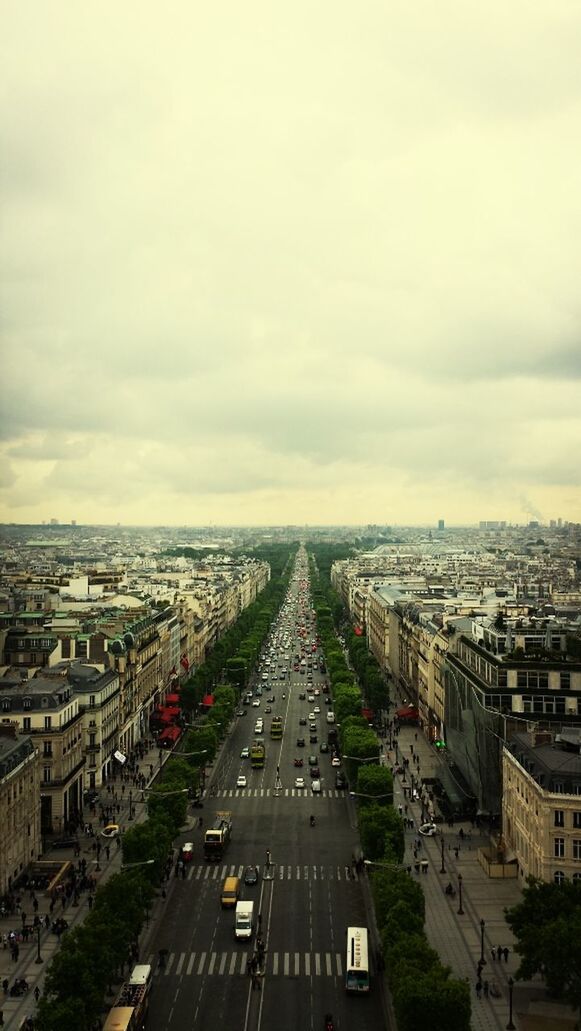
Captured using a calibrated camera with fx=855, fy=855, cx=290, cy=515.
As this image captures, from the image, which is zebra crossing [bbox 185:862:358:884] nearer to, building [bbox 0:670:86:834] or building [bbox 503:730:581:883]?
building [bbox 503:730:581:883]

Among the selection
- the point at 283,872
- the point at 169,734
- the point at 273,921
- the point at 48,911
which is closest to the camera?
the point at 273,921

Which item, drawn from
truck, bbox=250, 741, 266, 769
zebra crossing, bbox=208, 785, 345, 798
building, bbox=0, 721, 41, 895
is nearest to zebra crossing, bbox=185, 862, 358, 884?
building, bbox=0, 721, 41, 895

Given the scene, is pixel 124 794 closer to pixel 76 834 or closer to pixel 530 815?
pixel 76 834

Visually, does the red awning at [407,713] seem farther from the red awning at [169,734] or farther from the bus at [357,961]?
the bus at [357,961]

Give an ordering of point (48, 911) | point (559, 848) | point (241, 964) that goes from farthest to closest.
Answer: point (48, 911)
point (559, 848)
point (241, 964)

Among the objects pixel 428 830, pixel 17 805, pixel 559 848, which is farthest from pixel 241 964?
pixel 428 830

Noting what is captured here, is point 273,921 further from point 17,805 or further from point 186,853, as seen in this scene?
point 17,805
